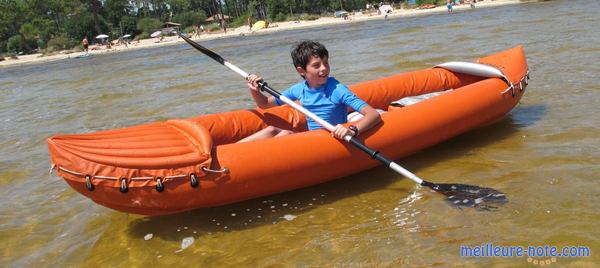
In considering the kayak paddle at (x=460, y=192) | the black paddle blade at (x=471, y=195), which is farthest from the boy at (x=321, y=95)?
the black paddle blade at (x=471, y=195)

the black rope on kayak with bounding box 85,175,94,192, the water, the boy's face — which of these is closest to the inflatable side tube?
the water

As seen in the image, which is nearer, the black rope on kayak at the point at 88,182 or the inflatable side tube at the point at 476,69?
the black rope on kayak at the point at 88,182

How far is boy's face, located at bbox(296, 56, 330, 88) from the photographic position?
3.66 meters

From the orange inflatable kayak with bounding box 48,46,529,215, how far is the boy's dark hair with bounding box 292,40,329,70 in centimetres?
53

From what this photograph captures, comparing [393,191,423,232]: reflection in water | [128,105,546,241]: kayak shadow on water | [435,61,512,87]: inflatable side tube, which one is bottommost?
[393,191,423,232]: reflection in water

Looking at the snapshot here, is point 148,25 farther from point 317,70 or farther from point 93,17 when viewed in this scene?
point 317,70

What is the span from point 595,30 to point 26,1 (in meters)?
54.6

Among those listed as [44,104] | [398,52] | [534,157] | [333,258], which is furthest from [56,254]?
[398,52]

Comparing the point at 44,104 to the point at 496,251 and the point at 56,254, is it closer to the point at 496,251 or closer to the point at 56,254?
the point at 56,254

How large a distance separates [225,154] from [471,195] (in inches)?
66.6

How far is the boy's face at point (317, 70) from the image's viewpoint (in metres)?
3.66

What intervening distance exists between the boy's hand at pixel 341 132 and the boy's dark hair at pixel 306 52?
533 mm

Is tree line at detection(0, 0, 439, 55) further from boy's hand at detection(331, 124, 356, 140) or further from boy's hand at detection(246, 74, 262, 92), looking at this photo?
boy's hand at detection(331, 124, 356, 140)

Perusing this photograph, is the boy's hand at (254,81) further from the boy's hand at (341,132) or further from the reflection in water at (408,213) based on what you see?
the reflection in water at (408,213)
